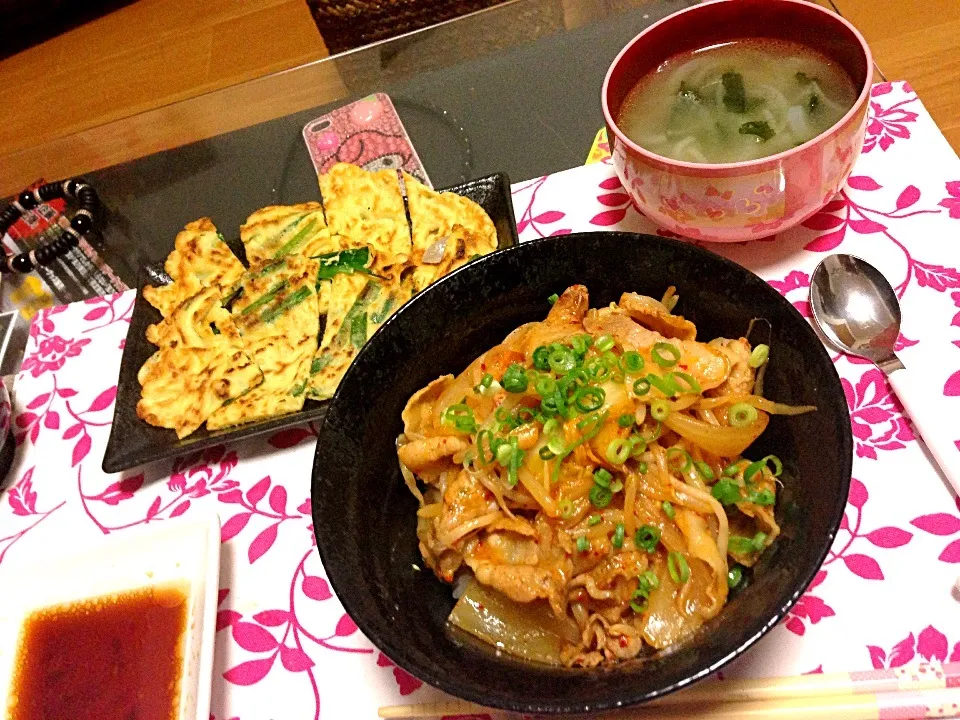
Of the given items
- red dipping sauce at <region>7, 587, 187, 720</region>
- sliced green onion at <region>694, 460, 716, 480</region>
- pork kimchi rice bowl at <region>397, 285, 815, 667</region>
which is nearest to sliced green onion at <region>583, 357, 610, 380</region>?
pork kimchi rice bowl at <region>397, 285, 815, 667</region>

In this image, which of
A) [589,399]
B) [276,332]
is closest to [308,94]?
[276,332]

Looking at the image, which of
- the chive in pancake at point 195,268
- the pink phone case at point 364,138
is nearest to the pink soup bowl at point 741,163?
the pink phone case at point 364,138

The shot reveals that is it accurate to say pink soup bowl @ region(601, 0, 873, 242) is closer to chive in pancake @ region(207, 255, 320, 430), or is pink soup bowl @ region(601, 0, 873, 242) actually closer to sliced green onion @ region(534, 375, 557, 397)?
sliced green onion @ region(534, 375, 557, 397)

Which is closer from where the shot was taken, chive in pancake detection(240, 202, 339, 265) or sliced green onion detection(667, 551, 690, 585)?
sliced green onion detection(667, 551, 690, 585)

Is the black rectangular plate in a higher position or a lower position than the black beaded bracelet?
lower

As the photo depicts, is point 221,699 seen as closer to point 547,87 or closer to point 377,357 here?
point 377,357

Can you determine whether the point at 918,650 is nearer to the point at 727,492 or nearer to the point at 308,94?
the point at 727,492
